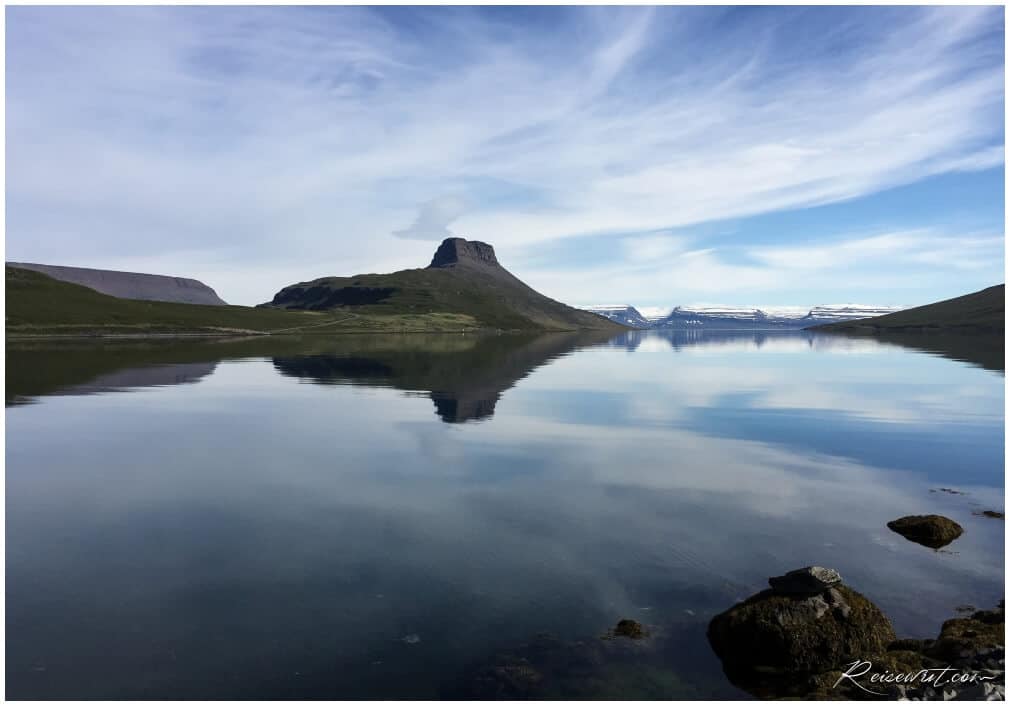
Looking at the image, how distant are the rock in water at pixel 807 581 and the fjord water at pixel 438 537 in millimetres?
1694

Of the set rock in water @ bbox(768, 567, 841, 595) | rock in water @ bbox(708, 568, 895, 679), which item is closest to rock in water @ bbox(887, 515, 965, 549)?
rock in water @ bbox(708, 568, 895, 679)

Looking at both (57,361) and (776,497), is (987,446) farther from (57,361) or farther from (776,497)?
(57,361)

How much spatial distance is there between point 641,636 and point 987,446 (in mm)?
39176

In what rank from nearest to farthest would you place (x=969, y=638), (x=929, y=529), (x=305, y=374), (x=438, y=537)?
(x=969, y=638) → (x=438, y=537) → (x=929, y=529) → (x=305, y=374)

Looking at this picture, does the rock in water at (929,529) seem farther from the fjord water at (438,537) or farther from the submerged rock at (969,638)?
the submerged rock at (969,638)

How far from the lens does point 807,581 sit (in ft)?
57.9

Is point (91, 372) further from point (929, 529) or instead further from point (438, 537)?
point (929, 529)

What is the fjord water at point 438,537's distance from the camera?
1555 cm

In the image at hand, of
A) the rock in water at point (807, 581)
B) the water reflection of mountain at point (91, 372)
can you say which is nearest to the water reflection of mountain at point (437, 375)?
the water reflection of mountain at point (91, 372)

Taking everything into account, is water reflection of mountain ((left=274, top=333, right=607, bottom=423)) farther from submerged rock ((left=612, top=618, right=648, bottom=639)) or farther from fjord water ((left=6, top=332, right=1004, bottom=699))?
submerged rock ((left=612, top=618, right=648, bottom=639))

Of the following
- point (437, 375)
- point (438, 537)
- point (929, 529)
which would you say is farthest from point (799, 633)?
point (437, 375)

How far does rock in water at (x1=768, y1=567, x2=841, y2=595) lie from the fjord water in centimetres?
169

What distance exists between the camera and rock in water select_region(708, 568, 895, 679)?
1584 cm

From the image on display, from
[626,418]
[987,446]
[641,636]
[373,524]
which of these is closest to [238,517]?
[373,524]
